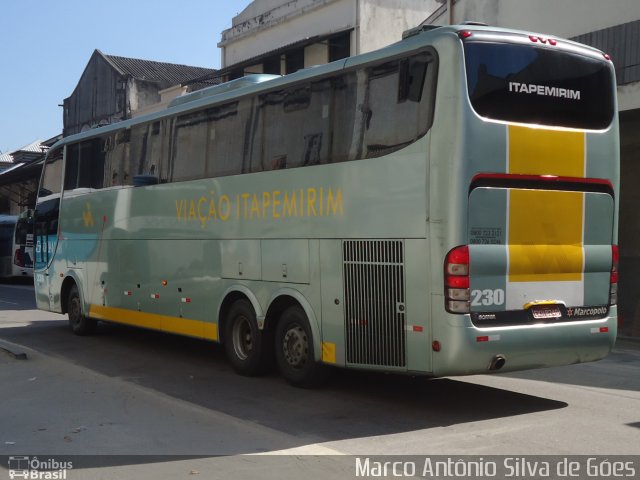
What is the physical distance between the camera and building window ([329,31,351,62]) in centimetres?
3122

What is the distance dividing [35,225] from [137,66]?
120ft

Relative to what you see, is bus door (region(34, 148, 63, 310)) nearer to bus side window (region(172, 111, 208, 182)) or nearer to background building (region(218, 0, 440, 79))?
bus side window (region(172, 111, 208, 182))

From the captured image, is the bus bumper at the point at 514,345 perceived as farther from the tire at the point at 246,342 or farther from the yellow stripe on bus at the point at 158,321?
the yellow stripe on bus at the point at 158,321

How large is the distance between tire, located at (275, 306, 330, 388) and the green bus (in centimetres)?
2

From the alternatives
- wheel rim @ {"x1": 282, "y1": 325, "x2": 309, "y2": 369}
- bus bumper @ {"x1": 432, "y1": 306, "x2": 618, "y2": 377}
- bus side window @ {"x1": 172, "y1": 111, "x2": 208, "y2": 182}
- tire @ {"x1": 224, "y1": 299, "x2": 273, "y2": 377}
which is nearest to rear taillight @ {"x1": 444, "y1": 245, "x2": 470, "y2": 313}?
bus bumper @ {"x1": 432, "y1": 306, "x2": 618, "y2": 377}

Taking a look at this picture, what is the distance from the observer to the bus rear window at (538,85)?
27.6 ft

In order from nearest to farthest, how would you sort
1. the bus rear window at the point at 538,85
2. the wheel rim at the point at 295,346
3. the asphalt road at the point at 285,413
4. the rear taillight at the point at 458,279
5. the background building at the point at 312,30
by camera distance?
1. the asphalt road at the point at 285,413
2. the rear taillight at the point at 458,279
3. the bus rear window at the point at 538,85
4. the wheel rim at the point at 295,346
5. the background building at the point at 312,30

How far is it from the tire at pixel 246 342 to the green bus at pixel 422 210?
0.09 feet

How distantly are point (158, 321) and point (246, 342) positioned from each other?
8.23 feet

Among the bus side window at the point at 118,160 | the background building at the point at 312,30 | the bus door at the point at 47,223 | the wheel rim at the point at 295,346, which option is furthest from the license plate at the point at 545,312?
the background building at the point at 312,30

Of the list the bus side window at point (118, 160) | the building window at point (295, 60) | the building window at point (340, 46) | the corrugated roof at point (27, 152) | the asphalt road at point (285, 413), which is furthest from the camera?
the corrugated roof at point (27, 152)

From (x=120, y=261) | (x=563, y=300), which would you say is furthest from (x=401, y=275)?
(x=120, y=261)

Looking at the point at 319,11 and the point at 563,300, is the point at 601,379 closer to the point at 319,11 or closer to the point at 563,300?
the point at 563,300

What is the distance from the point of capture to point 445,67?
8.34m
